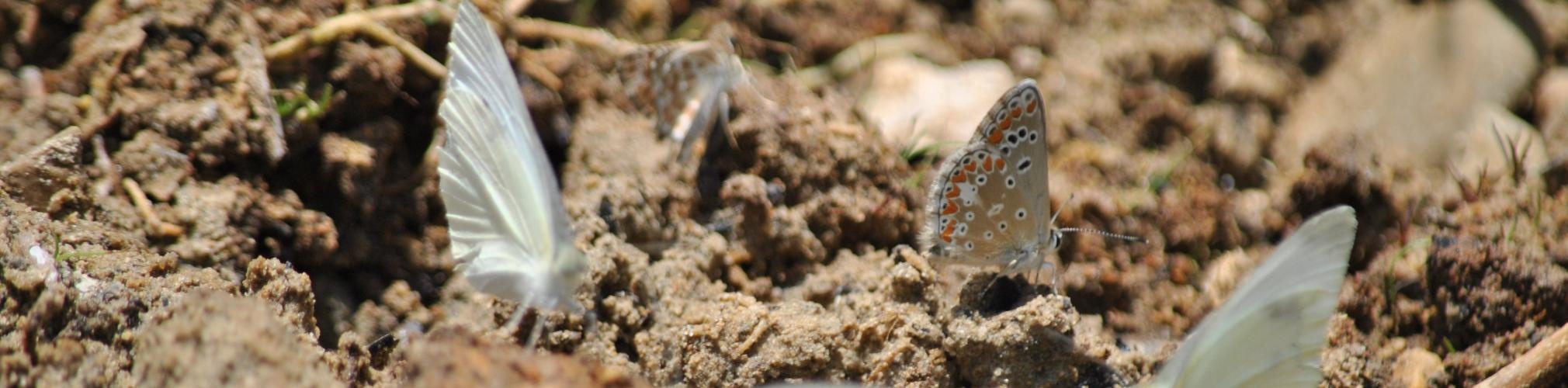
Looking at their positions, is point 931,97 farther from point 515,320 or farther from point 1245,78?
point 515,320

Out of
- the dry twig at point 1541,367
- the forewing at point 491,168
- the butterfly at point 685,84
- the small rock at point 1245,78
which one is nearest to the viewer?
the forewing at point 491,168

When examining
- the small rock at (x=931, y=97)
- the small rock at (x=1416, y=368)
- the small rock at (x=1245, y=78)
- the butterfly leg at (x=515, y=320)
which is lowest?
the small rock at (x=1245, y=78)

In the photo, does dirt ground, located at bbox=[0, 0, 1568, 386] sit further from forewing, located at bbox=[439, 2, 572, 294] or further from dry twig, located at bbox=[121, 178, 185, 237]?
forewing, located at bbox=[439, 2, 572, 294]

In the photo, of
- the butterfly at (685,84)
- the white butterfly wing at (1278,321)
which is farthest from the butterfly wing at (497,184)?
the white butterfly wing at (1278,321)

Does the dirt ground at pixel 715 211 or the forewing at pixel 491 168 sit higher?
the forewing at pixel 491 168

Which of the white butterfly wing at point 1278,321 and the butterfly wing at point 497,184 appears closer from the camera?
the white butterfly wing at point 1278,321

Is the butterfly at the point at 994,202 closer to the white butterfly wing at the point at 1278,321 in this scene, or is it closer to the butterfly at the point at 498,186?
the white butterfly wing at the point at 1278,321

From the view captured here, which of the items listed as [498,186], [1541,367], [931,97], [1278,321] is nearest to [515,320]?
[498,186]

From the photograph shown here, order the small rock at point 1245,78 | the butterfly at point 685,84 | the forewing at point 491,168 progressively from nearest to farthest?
the forewing at point 491,168
the butterfly at point 685,84
the small rock at point 1245,78

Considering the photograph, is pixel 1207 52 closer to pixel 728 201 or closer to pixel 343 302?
pixel 728 201
